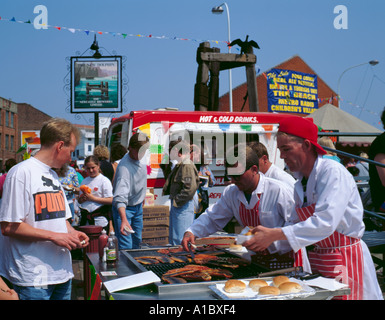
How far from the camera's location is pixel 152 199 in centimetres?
866

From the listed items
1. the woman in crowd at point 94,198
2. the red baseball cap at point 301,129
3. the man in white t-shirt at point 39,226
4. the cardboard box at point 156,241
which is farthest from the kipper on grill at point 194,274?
the cardboard box at point 156,241

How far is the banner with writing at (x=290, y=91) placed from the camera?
24.2 meters

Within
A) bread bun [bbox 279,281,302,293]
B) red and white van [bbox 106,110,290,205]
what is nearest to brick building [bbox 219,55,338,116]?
red and white van [bbox 106,110,290,205]

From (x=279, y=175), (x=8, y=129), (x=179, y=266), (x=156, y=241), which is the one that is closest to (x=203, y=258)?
(x=179, y=266)

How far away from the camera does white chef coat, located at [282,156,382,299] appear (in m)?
2.41

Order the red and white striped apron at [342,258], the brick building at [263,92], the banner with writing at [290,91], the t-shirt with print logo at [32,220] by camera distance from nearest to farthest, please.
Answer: the red and white striped apron at [342,258] < the t-shirt with print logo at [32,220] < the banner with writing at [290,91] < the brick building at [263,92]

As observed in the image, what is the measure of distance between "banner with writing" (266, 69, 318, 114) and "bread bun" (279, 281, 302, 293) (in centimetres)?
2237

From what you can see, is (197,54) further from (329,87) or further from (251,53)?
(329,87)

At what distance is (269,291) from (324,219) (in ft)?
1.92

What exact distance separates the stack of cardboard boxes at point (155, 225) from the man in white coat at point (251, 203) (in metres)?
4.39

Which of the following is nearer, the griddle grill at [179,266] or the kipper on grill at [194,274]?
the griddle grill at [179,266]

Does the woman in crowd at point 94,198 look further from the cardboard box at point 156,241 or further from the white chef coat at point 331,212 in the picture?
the white chef coat at point 331,212

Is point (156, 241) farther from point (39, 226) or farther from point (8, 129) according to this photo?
point (8, 129)

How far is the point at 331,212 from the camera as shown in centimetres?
239
